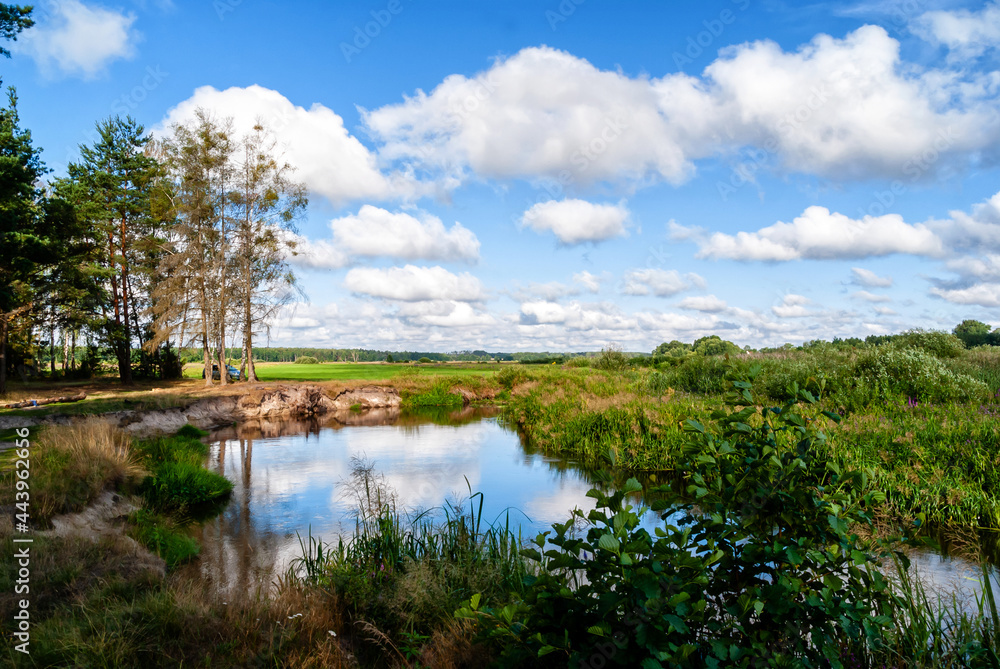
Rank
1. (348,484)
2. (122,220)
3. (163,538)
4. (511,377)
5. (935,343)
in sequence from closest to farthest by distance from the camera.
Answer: (348,484)
(163,538)
(935,343)
(122,220)
(511,377)

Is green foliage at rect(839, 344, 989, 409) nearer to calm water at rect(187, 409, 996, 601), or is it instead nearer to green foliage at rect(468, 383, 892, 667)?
calm water at rect(187, 409, 996, 601)

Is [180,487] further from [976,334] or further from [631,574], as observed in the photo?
[976,334]

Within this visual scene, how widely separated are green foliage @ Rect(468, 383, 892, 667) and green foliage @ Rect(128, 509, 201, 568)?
6.28m

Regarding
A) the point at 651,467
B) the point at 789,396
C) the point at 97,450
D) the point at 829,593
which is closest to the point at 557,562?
the point at 829,593

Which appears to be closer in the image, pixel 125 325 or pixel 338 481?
pixel 338 481

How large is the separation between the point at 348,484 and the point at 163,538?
120 inches

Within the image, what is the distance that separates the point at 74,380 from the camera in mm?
29625

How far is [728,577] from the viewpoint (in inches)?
120

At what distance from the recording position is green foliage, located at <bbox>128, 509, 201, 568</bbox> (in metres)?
7.47

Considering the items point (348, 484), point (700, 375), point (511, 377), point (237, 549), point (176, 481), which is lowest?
point (237, 549)

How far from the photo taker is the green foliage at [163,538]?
294 inches

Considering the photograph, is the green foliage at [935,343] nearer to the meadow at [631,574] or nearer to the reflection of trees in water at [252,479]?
the meadow at [631,574]

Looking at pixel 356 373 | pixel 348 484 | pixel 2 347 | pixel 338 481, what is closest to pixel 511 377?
pixel 356 373

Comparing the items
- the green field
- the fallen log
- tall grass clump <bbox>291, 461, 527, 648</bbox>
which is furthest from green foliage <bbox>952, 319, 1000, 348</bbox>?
the fallen log
